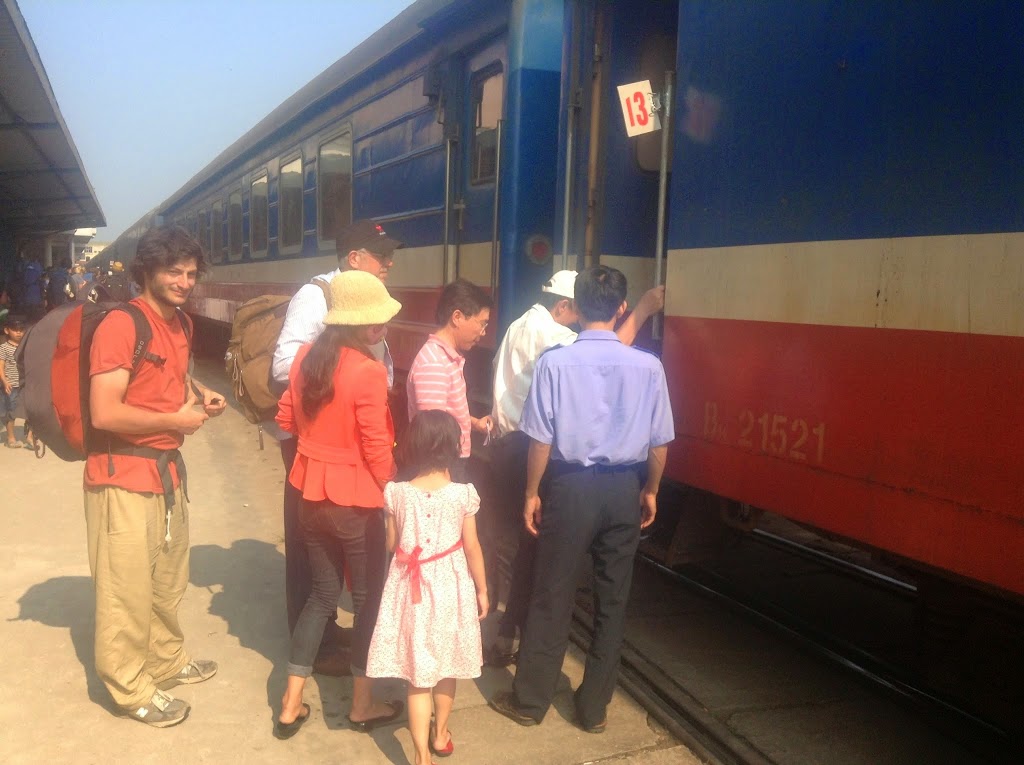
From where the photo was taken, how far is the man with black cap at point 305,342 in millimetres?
3418

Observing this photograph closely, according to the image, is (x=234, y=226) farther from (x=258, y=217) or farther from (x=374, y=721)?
(x=374, y=721)

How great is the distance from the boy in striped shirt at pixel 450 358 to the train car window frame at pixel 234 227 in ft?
29.9

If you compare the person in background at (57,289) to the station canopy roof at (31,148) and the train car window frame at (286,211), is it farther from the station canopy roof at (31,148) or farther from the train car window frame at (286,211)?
the train car window frame at (286,211)

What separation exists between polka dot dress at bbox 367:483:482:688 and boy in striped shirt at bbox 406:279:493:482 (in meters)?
0.52

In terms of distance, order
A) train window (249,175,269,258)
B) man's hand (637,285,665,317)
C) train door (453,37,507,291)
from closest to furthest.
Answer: man's hand (637,285,665,317), train door (453,37,507,291), train window (249,175,269,258)

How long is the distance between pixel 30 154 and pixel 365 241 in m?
13.5

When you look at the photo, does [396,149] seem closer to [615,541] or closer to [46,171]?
[615,541]

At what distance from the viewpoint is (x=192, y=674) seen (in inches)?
144

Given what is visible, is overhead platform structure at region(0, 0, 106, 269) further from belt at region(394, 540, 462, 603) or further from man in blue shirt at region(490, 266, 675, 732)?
belt at region(394, 540, 462, 603)

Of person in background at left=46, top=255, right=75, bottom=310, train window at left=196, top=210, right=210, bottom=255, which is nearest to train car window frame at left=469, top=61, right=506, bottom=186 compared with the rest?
train window at left=196, top=210, right=210, bottom=255

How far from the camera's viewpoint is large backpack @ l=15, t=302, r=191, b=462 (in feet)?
9.96

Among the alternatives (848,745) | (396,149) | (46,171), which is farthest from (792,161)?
(46,171)

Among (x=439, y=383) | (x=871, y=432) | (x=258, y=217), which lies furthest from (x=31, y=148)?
(x=871, y=432)

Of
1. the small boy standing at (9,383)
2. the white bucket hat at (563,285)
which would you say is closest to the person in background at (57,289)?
the small boy standing at (9,383)
